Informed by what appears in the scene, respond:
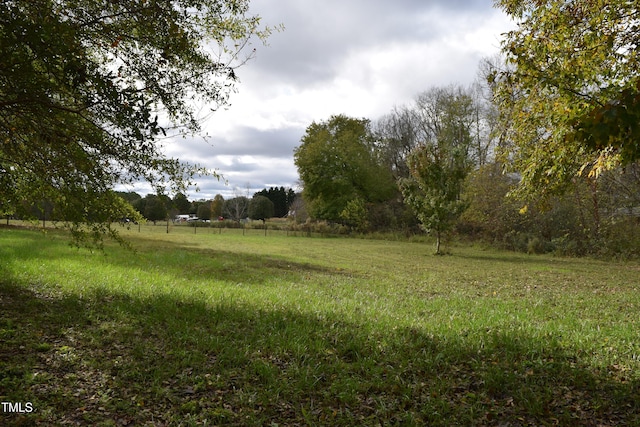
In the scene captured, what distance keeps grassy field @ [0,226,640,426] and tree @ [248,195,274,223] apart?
63045mm

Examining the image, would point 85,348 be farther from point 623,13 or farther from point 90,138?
point 623,13

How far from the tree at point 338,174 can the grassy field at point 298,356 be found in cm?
3293

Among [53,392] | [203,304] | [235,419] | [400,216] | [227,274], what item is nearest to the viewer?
[235,419]

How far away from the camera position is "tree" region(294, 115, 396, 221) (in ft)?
137

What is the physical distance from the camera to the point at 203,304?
729 cm

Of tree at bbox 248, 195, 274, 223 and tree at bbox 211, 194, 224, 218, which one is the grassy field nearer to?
tree at bbox 248, 195, 274, 223

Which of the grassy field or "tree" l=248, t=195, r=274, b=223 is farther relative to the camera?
"tree" l=248, t=195, r=274, b=223

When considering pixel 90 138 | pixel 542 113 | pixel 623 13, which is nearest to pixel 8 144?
pixel 90 138

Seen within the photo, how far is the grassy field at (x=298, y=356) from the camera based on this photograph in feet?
12.8

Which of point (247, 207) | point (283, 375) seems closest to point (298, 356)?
point (283, 375)

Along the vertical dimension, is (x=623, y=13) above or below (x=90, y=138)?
above

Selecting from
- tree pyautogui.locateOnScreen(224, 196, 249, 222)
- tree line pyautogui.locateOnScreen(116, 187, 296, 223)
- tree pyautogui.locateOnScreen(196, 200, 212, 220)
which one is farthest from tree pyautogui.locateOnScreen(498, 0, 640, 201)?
tree pyautogui.locateOnScreen(196, 200, 212, 220)

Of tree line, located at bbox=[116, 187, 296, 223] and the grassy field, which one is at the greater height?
tree line, located at bbox=[116, 187, 296, 223]

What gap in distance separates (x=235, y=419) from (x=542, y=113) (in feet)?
27.4
